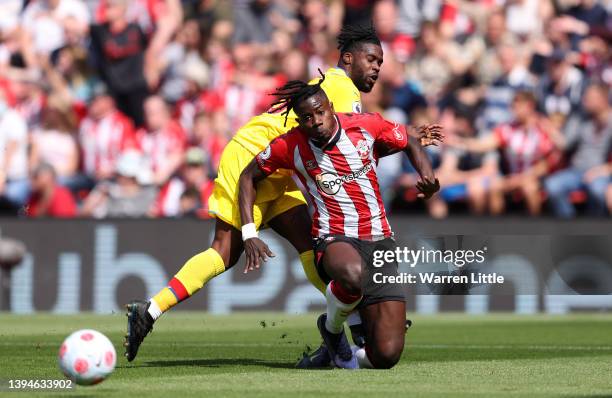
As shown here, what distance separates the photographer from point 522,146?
1639 cm

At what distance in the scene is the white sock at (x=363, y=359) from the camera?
8.56 metres

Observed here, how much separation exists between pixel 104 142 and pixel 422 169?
9.49 metres

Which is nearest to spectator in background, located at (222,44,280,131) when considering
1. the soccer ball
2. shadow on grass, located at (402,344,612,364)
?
shadow on grass, located at (402,344,612,364)

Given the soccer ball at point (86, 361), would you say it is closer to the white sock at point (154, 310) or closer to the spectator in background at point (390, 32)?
the white sock at point (154, 310)

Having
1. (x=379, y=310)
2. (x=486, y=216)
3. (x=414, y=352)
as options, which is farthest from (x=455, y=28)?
(x=379, y=310)

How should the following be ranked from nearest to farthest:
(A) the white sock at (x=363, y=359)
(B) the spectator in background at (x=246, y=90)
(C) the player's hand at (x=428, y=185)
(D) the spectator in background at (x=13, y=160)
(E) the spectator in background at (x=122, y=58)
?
(C) the player's hand at (x=428, y=185)
(A) the white sock at (x=363, y=359)
(D) the spectator in background at (x=13, y=160)
(B) the spectator in background at (x=246, y=90)
(E) the spectator in background at (x=122, y=58)

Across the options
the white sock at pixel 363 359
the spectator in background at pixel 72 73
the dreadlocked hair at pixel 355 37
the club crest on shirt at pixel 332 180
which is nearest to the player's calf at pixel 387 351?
the white sock at pixel 363 359

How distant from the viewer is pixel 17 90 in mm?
18328

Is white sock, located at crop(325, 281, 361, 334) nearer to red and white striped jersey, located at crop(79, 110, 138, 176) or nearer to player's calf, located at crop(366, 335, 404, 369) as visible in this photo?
player's calf, located at crop(366, 335, 404, 369)

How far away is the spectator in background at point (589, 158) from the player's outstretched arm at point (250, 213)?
25.9 ft

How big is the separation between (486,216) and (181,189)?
12.8ft

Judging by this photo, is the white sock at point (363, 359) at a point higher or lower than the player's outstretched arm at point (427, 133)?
lower

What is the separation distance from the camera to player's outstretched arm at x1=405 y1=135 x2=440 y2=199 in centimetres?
845

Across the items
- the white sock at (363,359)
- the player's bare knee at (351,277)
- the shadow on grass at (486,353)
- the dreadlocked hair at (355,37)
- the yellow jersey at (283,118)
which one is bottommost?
the shadow on grass at (486,353)
